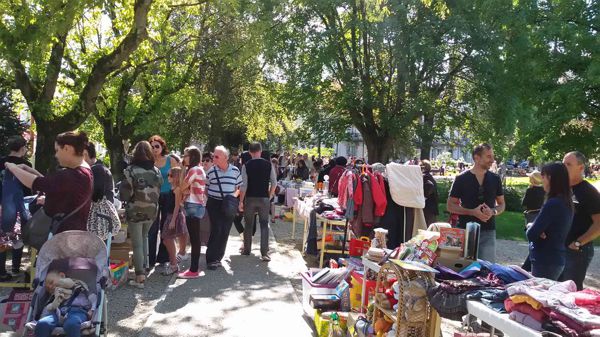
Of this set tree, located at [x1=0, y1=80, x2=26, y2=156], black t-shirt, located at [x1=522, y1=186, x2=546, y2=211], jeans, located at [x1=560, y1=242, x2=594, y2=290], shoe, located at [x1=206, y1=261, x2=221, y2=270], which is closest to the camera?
jeans, located at [x1=560, y1=242, x2=594, y2=290]

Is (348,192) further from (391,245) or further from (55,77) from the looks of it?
(55,77)

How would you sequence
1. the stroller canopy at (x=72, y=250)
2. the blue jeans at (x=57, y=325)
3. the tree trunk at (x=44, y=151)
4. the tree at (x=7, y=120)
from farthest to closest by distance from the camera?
the tree at (x=7, y=120)
the tree trunk at (x=44, y=151)
the stroller canopy at (x=72, y=250)
the blue jeans at (x=57, y=325)

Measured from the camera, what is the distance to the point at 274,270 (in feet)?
26.7

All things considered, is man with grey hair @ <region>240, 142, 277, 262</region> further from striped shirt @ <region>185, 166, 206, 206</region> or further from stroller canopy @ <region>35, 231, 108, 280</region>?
stroller canopy @ <region>35, 231, 108, 280</region>

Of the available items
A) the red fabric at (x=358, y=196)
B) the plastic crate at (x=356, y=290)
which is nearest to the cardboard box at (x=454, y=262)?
the plastic crate at (x=356, y=290)

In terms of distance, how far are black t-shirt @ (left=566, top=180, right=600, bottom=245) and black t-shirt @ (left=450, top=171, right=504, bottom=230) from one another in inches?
33.2

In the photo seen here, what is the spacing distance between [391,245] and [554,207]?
3043 mm

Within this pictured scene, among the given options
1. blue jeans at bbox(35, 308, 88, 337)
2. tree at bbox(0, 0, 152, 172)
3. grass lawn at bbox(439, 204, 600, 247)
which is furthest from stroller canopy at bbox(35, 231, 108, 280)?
grass lawn at bbox(439, 204, 600, 247)

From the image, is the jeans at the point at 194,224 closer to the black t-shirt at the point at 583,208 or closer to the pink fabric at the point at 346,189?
the pink fabric at the point at 346,189

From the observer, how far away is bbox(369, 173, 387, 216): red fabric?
718 cm

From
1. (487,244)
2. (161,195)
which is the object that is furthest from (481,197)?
(161,195)

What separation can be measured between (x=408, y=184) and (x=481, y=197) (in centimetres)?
125

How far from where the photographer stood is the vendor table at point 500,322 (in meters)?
2.53

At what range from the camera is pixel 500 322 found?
2736mm
